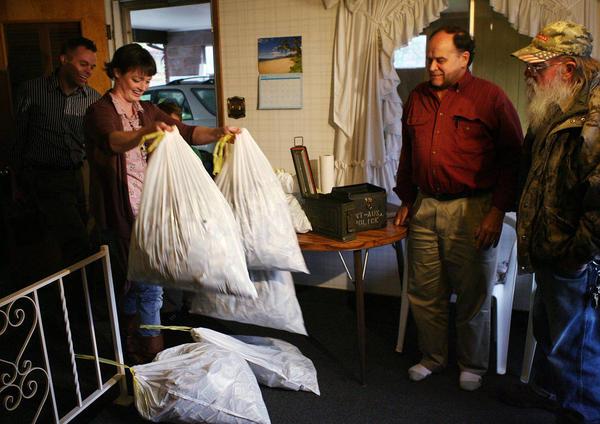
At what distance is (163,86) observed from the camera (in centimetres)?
439

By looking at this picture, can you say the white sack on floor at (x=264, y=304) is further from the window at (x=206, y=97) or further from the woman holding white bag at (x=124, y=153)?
the window at (x=206, y=97)

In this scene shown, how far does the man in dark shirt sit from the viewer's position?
3094mm

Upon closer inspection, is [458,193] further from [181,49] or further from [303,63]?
[181,49]

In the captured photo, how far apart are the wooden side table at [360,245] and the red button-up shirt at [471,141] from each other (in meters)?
0.27

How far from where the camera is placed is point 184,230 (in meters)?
1.72

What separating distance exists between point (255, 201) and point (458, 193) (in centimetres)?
90

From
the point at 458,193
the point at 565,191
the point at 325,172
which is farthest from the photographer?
the point at 325,172

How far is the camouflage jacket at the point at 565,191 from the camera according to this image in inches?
63.3

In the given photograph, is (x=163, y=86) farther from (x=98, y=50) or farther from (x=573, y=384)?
(x=573, y=384)

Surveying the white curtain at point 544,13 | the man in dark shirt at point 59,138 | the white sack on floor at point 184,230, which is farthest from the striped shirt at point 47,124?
the white curtain at point 544,13

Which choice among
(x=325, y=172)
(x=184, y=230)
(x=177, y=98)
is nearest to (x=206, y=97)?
(x=177, y=98)

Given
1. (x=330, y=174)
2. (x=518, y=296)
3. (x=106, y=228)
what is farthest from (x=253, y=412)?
(x=518, y=296)

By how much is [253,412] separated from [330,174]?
1.41 m

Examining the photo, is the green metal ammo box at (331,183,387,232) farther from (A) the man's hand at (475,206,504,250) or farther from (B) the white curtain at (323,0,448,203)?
(B) the white curtain at (323,0,448,203)
